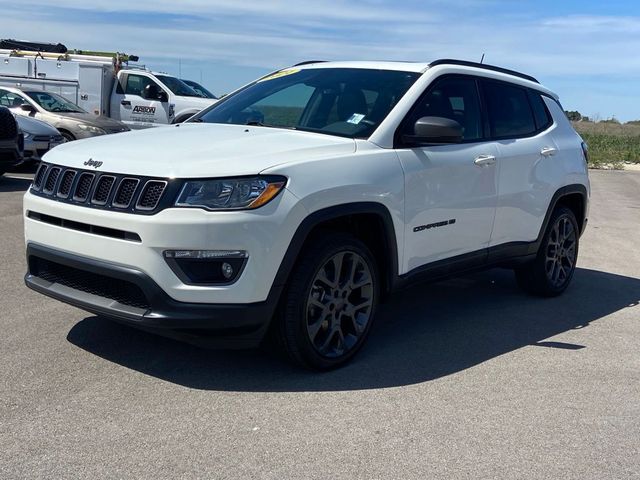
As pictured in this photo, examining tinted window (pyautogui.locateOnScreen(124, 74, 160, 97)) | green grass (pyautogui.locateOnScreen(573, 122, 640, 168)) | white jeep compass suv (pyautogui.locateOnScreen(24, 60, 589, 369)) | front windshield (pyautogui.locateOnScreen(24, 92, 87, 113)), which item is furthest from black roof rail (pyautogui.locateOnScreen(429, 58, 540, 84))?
green grass (pyautogui.locateOnScreen(573, 122, 640, 168))

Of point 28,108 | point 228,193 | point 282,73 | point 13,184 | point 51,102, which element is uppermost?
point 282,73

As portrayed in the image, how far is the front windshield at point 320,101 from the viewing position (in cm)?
509

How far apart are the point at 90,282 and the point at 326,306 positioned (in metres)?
1.35

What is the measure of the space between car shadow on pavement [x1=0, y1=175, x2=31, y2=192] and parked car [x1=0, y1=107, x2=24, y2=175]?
367 mm

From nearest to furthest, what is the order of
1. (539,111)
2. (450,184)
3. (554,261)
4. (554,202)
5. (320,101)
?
1. (450,184)
2. (320,101)
3. (554,202)
4. (539,111)
5. (554,261)

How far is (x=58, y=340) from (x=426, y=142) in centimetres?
270

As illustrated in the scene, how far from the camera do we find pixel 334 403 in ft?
13.7

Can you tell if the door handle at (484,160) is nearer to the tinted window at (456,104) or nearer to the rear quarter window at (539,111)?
the tinted window at (456,104)

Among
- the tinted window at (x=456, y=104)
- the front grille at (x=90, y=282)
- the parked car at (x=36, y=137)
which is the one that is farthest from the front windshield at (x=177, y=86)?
the front grille at (x=90, y=282)

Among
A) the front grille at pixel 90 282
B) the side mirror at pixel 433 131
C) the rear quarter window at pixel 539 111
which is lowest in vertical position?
the front grille at pixel 90 282

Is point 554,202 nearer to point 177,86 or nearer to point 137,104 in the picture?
point 177,86

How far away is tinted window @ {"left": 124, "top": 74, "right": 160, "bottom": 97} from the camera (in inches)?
760

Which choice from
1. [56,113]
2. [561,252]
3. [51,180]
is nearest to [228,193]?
[51,180]

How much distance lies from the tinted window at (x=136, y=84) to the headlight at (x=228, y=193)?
16121 mm
